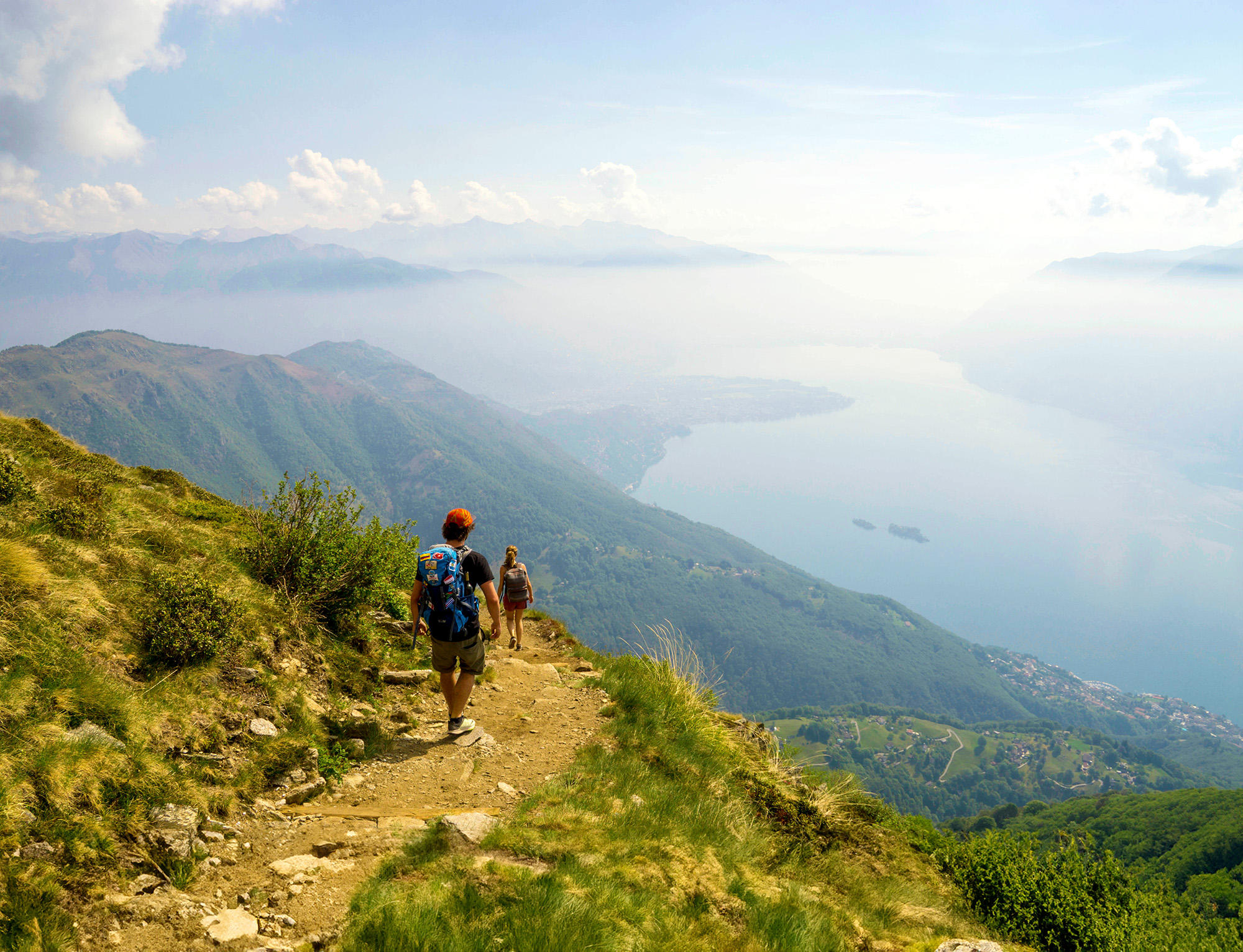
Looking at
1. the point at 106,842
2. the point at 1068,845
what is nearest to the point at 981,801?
Answer: the point at 1068,845

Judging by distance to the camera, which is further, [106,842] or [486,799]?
[486,799]

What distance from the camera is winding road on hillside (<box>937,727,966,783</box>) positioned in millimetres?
139125

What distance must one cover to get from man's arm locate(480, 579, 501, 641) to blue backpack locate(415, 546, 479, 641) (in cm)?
32

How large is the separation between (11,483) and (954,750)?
186 meters

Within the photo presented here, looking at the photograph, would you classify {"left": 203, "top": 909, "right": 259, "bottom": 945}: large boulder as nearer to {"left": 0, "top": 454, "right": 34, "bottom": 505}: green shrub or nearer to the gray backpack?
{"left": 0, "top": 454, "right": 34, "bottom": 505}: green shrub

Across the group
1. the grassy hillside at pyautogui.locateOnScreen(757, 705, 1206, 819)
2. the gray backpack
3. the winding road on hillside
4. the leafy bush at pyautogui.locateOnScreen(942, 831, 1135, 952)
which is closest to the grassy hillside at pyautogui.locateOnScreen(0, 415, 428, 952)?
the gray backpack

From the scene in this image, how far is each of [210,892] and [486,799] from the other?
2603mm

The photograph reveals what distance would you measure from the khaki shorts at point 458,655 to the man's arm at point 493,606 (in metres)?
0.36

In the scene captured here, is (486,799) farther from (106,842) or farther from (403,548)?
(403,548)

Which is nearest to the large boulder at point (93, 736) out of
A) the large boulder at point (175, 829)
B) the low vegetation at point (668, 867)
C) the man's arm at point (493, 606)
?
the large boulder at point (175, 829)

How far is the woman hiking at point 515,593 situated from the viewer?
11.8 metres

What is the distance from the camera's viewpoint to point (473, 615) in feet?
22.8

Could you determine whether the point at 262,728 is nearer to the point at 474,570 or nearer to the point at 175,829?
the point at 175,829

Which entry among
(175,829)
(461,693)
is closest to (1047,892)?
(461,693)
